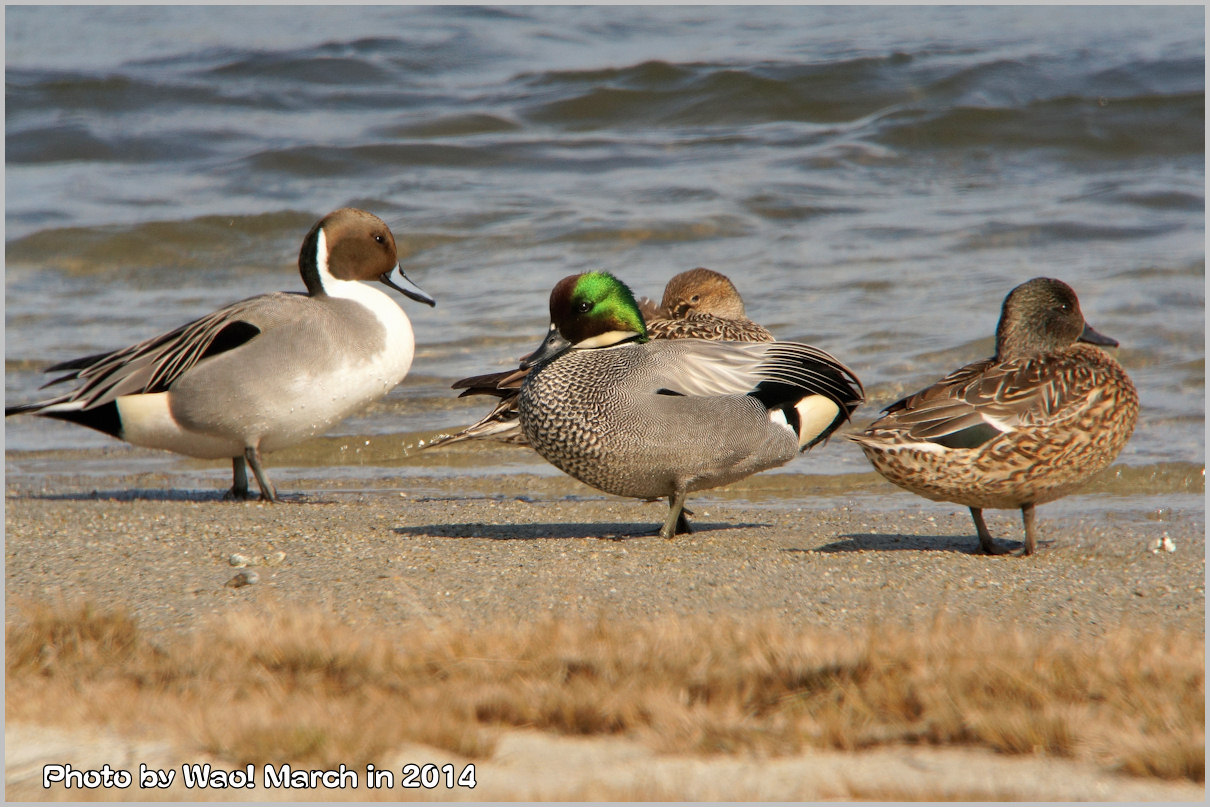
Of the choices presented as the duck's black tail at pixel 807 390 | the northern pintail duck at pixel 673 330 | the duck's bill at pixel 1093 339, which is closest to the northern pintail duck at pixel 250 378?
the northern pintail duck at pixel 673 330

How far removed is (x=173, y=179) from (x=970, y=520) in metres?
10.9

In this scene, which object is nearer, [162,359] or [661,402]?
[661,402]

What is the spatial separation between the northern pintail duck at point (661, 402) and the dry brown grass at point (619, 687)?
1360 millimetres

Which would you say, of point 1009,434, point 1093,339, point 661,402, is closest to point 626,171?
point 1093,339

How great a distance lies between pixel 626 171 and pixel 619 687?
10845mm

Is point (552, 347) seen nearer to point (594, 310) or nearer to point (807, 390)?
point (594, 310)

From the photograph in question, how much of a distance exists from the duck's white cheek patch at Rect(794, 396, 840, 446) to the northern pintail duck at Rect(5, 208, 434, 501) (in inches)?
73.1

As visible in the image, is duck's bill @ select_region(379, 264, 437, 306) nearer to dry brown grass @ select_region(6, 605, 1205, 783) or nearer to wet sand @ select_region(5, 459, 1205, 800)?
wet sand @ select_region(5, 459, 1205, 800)

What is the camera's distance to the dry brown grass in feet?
7.73

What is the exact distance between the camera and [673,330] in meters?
5.57

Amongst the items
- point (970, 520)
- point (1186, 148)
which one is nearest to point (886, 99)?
point (1186, 148)

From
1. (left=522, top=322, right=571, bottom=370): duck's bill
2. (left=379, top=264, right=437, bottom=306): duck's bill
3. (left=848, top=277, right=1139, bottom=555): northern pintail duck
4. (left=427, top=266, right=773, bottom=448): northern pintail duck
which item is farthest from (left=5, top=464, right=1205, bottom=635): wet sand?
(left=379, top=264, right=437, bottom=306): duck's bill

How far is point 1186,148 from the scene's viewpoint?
1283 cm

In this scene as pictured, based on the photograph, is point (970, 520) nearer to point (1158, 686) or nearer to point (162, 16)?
point (1158, 686)
